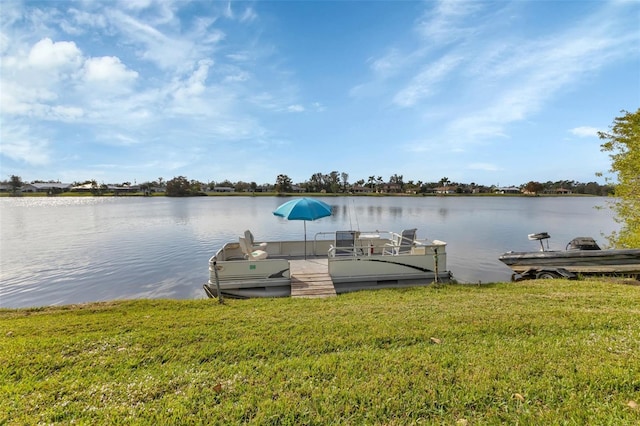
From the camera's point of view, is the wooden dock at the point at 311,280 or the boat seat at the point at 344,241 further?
the boat seat at the point at 344,241

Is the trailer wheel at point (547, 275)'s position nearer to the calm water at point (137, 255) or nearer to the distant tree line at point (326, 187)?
the calm water at point (137, 255)

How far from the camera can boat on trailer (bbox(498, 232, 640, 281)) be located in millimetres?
9734

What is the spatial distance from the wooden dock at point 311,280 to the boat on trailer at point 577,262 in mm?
7378

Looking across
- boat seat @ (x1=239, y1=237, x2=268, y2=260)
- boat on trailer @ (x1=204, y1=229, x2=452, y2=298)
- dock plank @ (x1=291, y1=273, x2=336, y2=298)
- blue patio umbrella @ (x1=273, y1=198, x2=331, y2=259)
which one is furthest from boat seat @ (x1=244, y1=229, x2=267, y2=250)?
dock plank @ (x1=291, y1=273, x2=336, y2=298)

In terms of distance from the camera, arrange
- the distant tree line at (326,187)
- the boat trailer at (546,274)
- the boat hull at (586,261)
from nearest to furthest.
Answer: the boat hull at (586,261)
the boat trailer at (546,274)
the distant tree line at (326,187)

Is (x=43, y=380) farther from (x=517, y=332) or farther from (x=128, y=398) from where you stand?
(x=517, y=332)

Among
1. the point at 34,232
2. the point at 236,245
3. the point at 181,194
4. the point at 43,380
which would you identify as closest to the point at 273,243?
the point at 236,245

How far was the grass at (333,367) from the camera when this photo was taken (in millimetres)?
2812

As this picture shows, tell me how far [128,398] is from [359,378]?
237cm

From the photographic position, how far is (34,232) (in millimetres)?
26266

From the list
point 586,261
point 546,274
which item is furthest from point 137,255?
point 586,261

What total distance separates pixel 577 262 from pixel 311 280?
9.04 m

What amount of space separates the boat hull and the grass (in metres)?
5.12

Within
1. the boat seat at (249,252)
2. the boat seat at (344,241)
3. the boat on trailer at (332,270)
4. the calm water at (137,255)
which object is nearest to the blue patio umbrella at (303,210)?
the boat seat at (344,241)
